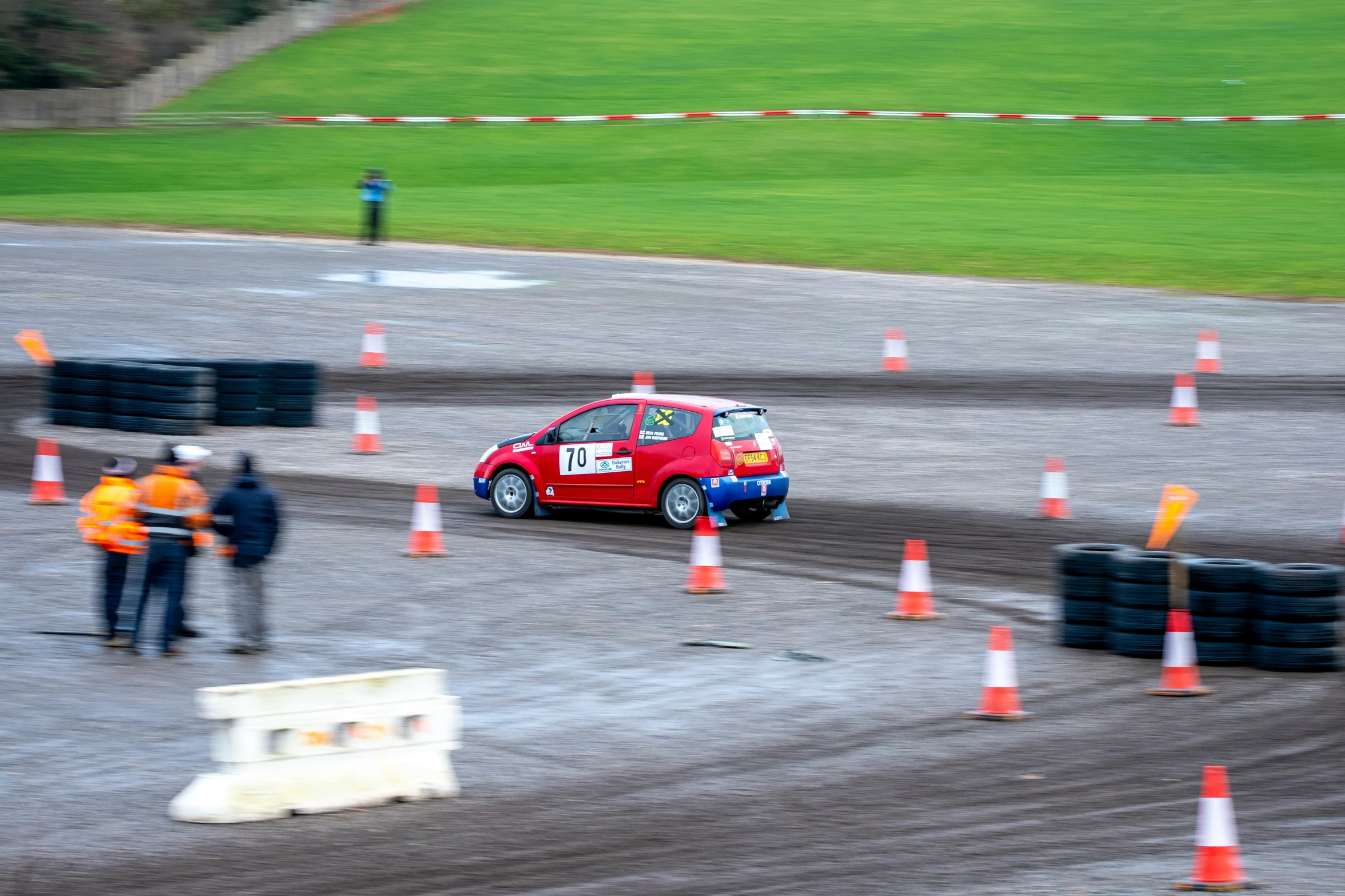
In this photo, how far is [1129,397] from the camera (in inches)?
978

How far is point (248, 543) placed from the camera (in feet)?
41.0

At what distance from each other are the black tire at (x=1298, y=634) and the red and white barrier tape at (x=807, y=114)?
49.4 m

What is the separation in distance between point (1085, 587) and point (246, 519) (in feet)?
20.3

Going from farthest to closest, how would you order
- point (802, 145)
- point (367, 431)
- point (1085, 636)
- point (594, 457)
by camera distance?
point (802, 145) → point (367, 431) → point (594, 457) → point (1085, 636)

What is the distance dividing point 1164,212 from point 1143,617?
109 ft

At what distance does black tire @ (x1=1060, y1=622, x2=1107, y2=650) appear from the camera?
12.7 metres

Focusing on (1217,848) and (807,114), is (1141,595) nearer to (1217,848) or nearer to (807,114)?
(1217,848)

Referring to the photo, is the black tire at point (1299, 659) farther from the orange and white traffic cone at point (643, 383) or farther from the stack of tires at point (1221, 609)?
the orange and white traffic cone at point (643, 383)

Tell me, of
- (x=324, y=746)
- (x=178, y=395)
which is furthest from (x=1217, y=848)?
(x=178, y=395)

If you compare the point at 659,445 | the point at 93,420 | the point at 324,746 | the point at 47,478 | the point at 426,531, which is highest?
the point at 93,420

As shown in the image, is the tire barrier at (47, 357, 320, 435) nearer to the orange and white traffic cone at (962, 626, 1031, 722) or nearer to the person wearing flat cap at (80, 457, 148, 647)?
the person wearing flat cap at (80, 457, 148, 647)

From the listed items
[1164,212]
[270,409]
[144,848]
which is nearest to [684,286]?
[270,409]

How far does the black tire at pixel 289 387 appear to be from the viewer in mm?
22422

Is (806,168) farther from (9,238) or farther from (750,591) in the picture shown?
(750,591)
